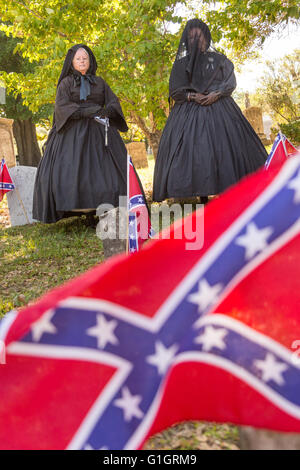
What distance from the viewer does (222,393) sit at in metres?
1.27

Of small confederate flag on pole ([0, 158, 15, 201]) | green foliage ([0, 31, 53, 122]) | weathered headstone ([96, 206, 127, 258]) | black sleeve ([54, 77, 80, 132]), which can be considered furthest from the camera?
green foliage ([0, 31, 53, 122])

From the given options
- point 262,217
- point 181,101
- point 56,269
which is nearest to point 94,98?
point 181,101

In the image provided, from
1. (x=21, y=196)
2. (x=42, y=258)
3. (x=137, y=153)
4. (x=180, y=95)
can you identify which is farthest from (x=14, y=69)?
(x=42, y=258)

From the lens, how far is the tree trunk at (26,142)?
23.4 metres

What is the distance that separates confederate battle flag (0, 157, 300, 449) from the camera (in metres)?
1.12

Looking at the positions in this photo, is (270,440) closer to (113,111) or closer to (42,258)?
(42,258)

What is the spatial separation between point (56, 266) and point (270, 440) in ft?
13.2

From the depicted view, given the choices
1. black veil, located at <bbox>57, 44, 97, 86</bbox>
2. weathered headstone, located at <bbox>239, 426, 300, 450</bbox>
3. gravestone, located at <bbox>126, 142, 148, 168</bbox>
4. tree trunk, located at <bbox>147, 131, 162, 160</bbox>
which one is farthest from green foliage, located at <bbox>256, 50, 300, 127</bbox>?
weathered headstone, located at <bbox>239, 426, 300, 450</bbox>

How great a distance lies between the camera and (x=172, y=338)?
3.92ft

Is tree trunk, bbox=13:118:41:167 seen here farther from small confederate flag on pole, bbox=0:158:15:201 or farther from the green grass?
the green grass

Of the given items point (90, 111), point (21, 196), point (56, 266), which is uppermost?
point (90, 111)

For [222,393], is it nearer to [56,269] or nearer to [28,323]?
[28,323]

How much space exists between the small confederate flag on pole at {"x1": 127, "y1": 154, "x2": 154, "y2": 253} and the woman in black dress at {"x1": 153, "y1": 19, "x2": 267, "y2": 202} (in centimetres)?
284
